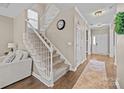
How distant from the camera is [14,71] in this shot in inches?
134

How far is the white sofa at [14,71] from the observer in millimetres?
3047

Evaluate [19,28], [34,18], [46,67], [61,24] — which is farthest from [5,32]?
[46,67]

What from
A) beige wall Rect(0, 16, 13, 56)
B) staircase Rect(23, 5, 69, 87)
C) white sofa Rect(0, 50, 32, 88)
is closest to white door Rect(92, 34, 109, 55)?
staircase Rect(23, 5, 69, 87)

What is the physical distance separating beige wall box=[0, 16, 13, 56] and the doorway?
7.85 meters

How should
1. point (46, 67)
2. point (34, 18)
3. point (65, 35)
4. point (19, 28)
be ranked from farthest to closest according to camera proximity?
point (34, 18)
point (65, 35)
point (19, 28)
point (46, 67)

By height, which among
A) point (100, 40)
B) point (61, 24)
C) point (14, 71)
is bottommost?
point (14, 71)

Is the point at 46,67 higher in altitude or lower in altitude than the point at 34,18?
lower

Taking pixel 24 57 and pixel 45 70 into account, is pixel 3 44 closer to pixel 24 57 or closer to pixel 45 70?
pixel 24 57

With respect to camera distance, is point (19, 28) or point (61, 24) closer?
point (19, 28)

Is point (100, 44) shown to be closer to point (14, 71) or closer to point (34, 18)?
point (34, 18)

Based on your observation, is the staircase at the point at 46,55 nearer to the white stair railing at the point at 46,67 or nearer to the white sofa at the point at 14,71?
the white stair railing at the point at 46,67

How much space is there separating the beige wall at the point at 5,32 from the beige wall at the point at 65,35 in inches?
71.8

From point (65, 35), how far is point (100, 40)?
6.74 metres

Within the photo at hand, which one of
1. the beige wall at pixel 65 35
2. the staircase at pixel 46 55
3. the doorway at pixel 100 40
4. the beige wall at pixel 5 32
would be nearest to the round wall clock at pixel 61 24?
the beige wall at pixel 65 35
